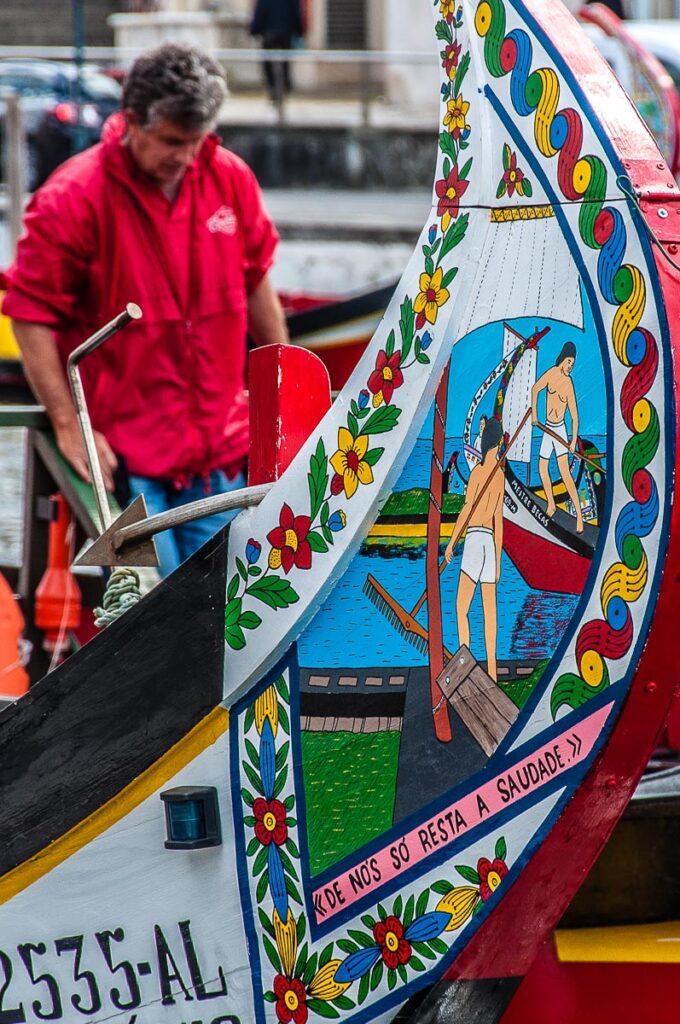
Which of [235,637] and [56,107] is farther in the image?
[56,107]

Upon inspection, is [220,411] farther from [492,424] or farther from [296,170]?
[296,170]

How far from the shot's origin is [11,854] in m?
2.16

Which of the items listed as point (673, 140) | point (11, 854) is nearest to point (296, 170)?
point (673, 140)

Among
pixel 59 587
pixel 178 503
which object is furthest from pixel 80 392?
pixel 59 587

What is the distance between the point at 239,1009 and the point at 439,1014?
29 centimetres

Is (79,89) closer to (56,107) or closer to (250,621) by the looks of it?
(56,107)

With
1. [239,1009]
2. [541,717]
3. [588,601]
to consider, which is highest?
[588,601]

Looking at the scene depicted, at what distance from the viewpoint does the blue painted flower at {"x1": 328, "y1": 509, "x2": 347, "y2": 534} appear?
6.33 ft

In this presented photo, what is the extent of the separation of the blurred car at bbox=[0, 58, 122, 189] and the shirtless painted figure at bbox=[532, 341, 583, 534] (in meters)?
11.7

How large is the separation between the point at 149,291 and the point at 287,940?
184 cm

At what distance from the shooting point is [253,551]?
2021 millimetres

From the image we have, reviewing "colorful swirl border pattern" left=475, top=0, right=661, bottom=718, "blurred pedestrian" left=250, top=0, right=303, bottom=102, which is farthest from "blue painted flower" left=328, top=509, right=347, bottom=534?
"blurred pedestrian" left=250, top=0, right=303, bottom=102

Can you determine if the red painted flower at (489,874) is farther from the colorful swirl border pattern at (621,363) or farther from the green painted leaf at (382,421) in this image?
the green painted leaf at (382,421)

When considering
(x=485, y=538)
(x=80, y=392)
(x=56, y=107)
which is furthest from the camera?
(x=56, y=107)
